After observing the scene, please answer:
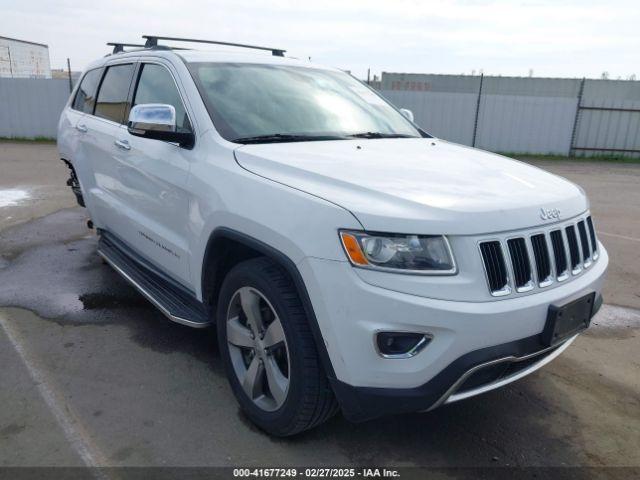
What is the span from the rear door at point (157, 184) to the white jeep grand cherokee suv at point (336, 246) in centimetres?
2

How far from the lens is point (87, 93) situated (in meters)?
5.23

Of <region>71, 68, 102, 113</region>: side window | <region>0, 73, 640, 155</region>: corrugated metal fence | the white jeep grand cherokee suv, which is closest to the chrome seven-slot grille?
the white jeep grand cherokee suv

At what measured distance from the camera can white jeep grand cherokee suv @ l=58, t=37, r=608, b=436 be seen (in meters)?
2.16

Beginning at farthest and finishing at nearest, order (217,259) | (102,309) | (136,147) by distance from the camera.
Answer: (102,309) < (136,147) < (217,259)

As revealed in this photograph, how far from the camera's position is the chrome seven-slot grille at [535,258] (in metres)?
2.24

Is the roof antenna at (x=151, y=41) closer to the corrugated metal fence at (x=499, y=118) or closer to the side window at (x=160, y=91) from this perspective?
the side window at (x=160, y=91)

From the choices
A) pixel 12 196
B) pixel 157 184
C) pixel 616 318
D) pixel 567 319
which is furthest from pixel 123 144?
pixel 12 196

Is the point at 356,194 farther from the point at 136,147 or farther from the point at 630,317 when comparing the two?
the point at 630,317

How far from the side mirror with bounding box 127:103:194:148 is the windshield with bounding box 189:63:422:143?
8.5 inches

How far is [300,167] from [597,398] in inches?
87.3

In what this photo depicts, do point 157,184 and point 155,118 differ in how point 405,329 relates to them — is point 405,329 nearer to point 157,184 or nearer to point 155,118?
point 155,118

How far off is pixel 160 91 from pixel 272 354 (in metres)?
2.04

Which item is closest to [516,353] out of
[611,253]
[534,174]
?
[534,174]

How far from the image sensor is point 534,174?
302cm
